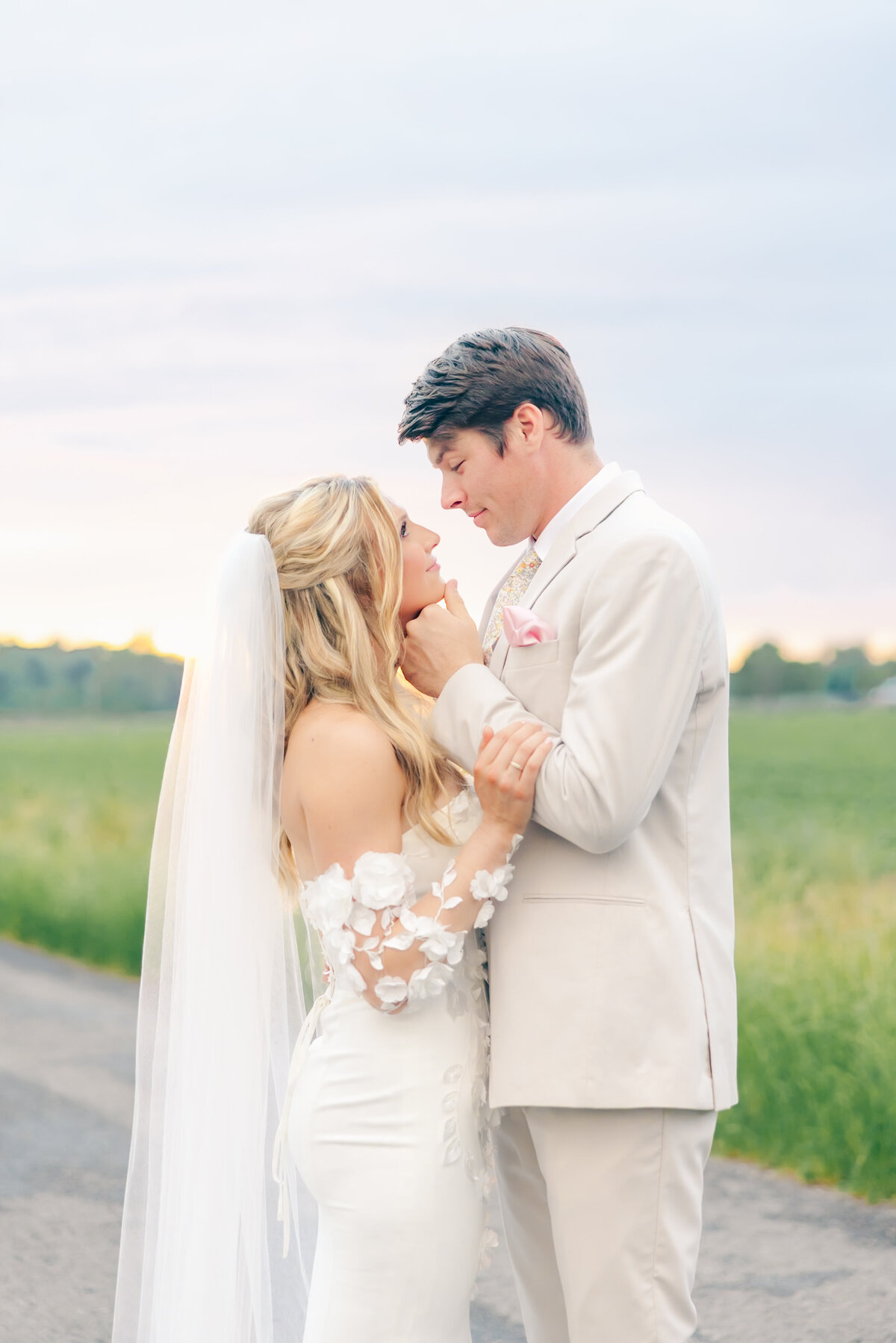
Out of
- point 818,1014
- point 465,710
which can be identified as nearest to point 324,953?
point 465,710

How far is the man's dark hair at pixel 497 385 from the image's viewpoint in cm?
267

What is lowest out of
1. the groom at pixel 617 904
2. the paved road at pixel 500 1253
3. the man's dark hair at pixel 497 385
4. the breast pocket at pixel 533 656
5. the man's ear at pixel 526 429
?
the paved road at pixel 500 1253

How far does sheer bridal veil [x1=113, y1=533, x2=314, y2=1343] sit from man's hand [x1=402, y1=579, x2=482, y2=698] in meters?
0.34

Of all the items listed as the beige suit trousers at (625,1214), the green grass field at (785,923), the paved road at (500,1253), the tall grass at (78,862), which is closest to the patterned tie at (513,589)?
the beige suit trousers at (625,1214)

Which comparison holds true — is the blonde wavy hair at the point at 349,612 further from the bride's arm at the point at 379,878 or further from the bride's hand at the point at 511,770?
the bride's hand at the point at 511,770

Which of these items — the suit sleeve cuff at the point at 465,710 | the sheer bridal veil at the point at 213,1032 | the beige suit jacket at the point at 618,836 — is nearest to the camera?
the beige suit jacket at the point at 618,836

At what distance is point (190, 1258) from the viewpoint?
296 centimetres

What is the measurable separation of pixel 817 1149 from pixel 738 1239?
73 centimetres

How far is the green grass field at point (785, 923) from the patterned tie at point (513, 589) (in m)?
2.97

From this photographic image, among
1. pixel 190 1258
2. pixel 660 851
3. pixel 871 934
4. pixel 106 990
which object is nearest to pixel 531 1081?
pixel 660 851

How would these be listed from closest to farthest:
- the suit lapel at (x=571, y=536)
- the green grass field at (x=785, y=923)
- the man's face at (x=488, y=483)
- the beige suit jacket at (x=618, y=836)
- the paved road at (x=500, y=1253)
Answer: the beige suit jacket at (x=618, y=836), the suit lapel at (x=571, y=536), the man's face at (x=488, y=483), the paved road at (x=500, y=1253), the green grass field at (x=785, y=923)

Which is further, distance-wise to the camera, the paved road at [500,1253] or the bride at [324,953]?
the paved road at [500,1253]

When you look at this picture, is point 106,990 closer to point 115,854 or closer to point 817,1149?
point 115,854

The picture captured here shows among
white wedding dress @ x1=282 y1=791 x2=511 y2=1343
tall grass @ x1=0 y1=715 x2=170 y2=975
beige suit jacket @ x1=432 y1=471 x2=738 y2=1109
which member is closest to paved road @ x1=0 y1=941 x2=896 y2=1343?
white wedding dress @ x1=282 y1=791 x2=511 y2=1343
